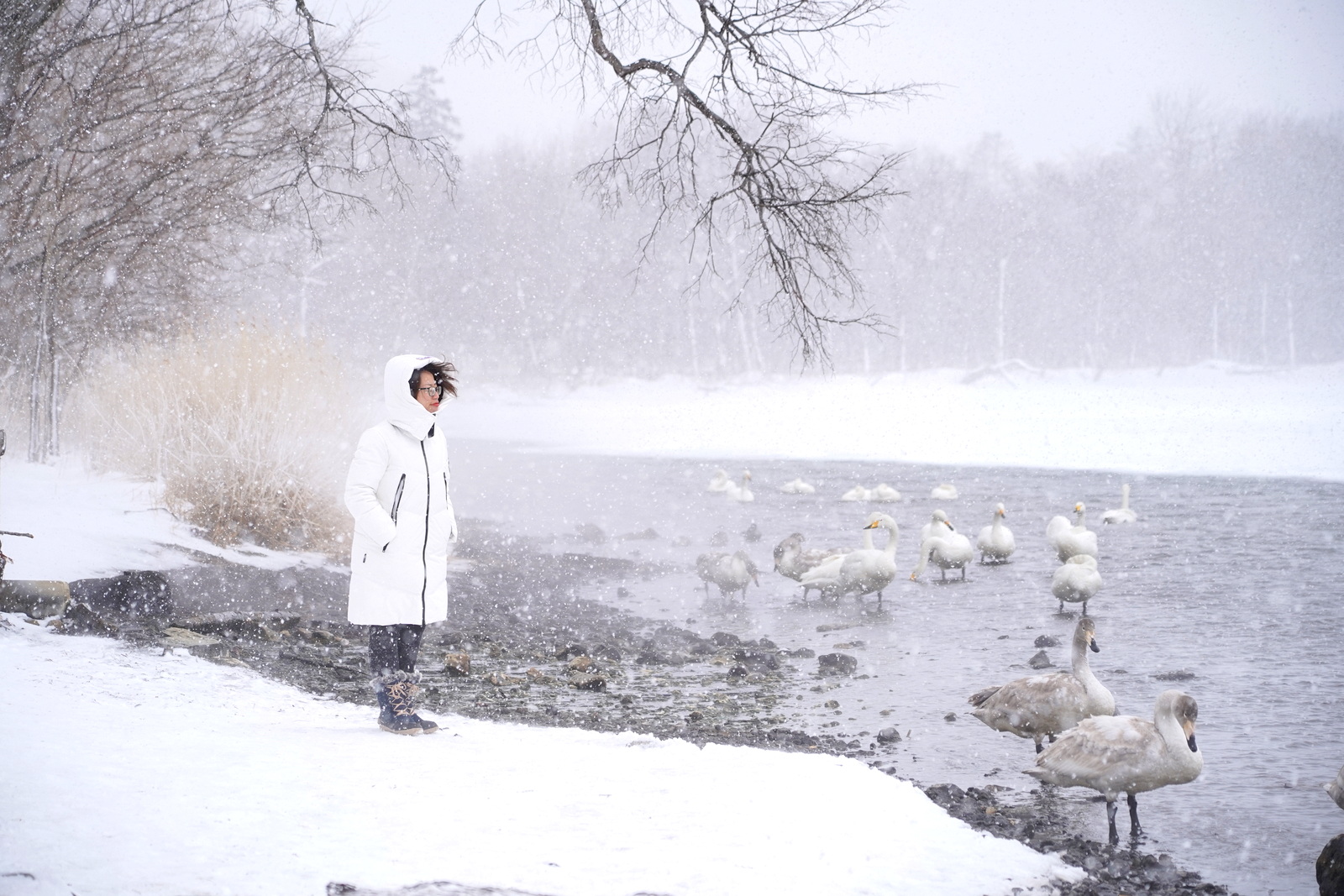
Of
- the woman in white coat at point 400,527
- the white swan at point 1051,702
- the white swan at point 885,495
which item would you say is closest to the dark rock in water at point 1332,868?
the white swan at point 1051,702

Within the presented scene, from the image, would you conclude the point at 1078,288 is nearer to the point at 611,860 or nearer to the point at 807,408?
the point at 807,408

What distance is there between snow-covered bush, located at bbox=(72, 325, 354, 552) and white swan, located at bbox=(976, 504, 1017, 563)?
9.25m

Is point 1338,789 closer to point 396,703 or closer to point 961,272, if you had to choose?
point 396,703

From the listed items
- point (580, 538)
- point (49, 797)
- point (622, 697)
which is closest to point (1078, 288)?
point (580, 538)

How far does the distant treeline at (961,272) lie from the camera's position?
53781 mm

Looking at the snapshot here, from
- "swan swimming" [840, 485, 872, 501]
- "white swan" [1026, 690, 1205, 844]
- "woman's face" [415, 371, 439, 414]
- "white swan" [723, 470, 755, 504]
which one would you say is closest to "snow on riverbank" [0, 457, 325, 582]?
"woman's face" [415, 371, 439, 414]

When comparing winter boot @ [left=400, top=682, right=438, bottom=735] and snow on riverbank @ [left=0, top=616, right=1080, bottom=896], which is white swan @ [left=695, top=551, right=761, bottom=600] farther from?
winter boot @ [left=400, top=682, right=438, bottom=735]

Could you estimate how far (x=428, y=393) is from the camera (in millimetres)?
5609

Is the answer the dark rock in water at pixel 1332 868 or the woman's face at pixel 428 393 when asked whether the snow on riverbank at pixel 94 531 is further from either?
the dark rock in water at pixel 1332 868

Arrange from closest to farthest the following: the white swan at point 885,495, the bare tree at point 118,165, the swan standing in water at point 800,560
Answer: the bare tree at point 118,165, the swan standing in water at point 800,560, the white swan at point 885,495

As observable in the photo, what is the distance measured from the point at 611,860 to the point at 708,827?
0.60 metres

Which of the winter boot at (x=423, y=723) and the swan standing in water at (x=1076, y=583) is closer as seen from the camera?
the winter boot at (x=423, y=723)

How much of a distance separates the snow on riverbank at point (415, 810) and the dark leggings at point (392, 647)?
1.35ft

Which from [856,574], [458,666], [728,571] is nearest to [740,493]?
[728,571]
